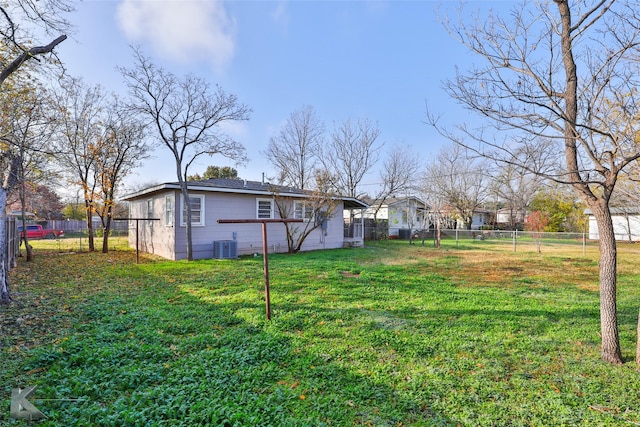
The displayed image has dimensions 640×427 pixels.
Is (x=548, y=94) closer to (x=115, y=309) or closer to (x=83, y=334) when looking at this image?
(x=83, y=334)

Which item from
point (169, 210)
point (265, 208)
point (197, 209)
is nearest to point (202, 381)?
point (197, 209)

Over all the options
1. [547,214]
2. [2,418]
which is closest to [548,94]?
[2,418]

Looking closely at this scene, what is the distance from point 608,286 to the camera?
3303 millimetres

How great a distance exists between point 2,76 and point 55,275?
16.9 ft

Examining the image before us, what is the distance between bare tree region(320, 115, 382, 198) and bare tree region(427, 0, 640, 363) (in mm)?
19281

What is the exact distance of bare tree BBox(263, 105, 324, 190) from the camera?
76.2 ft

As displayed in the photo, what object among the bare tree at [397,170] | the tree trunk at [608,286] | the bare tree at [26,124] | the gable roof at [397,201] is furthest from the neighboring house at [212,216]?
the gable roof at [397,201]

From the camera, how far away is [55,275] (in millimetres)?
7605

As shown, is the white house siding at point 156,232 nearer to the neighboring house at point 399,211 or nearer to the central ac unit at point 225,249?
the central ac unit at point 225,249

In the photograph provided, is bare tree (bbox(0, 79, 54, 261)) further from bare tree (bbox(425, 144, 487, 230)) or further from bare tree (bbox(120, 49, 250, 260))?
bare tree (bbox(425, 144, 487, 230))

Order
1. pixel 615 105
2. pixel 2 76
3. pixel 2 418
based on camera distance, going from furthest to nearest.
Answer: pixel 2 76
pixel 615 105
pixel 2 418

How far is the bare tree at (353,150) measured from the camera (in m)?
23.2

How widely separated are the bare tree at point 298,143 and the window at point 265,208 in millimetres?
10059

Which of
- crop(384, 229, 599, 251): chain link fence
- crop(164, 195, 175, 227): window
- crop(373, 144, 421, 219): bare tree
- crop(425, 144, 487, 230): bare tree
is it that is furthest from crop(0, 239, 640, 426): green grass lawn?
crop(425, 144, 487, 230): bare tree
